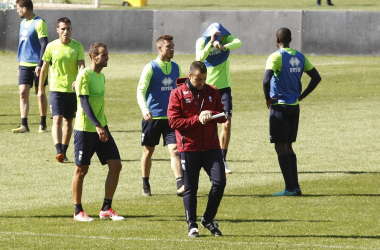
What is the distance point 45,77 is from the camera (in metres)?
14.1

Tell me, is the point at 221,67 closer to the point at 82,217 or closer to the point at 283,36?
the point at 283,36

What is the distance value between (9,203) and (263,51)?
70.0 feet

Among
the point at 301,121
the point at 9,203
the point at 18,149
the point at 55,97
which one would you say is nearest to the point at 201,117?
the point at 9,203

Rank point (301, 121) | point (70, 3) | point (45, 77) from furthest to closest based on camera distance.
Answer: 1. point (70, 3)
2. point (301, 121)
3. point (45, 77)

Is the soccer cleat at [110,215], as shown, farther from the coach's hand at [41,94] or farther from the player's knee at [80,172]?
the coach's hand at [41,94]

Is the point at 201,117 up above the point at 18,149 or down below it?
above

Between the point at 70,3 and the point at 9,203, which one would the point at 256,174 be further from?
the point at 70,3

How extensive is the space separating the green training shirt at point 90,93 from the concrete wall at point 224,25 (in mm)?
20847

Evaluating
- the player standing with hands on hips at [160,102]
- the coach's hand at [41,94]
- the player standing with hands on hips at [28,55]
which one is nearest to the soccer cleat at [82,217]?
the player standing with hands on hips at [160,102]

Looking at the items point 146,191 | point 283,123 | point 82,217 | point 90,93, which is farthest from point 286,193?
point 90,93

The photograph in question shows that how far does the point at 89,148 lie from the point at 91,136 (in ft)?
0.46

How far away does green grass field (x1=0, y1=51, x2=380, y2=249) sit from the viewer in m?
8.55

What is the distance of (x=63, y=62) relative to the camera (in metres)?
13.4

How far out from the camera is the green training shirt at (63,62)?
527 inches
